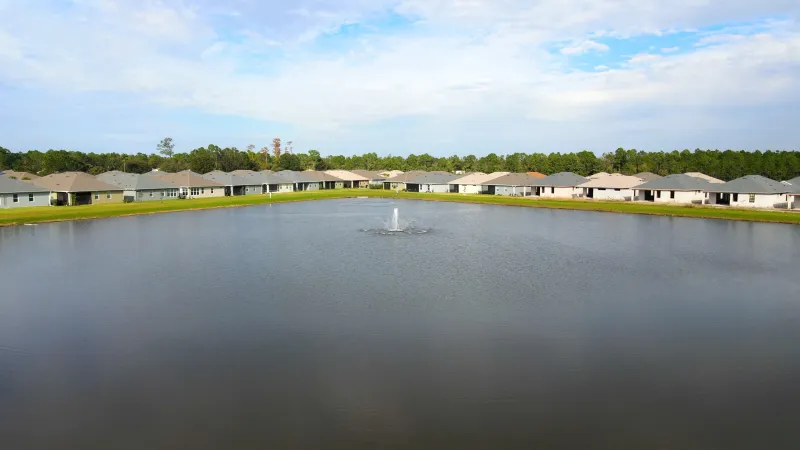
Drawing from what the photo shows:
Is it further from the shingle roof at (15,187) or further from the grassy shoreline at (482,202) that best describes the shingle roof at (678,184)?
the shingle roof at (15,187)

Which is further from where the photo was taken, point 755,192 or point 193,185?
point 193,185

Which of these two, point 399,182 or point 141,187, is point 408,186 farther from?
point 141,187

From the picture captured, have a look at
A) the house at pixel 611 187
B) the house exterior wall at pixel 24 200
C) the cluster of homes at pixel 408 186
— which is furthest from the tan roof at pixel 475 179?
the house exterior wall at pixel 24 200

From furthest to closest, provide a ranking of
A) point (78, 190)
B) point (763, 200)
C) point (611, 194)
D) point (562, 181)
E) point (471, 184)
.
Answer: point (471, 184), point (562, 181), point (611, 194), point (78, 190), point (763, 200)

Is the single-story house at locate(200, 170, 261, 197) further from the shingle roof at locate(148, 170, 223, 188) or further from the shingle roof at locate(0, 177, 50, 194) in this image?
the shingle roof at locate(0, 177, 50, 194)

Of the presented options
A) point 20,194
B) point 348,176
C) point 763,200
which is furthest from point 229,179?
point 763,200

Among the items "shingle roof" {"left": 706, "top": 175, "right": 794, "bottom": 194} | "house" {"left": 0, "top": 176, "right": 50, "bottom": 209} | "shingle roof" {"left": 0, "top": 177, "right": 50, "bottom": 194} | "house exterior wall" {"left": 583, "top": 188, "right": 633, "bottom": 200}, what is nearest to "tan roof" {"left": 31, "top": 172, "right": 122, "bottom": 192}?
"house" {"left": 0, "top": 176, "right": 50, "bottom": 209}

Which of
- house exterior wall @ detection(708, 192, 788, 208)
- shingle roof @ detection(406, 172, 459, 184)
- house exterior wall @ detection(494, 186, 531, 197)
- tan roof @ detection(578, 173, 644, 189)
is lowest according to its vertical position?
house exterior wall @ detection(708, 192, 788, 208)
